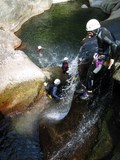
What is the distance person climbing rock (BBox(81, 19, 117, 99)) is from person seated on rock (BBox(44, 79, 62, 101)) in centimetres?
335

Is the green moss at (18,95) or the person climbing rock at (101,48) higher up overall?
the person climbing rock at (101,48)

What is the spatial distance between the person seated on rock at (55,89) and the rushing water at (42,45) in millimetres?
1135

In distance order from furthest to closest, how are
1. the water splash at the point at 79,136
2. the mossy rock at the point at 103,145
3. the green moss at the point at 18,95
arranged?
the green moss at the point at 18,95 < the water splash at the point at 79,136 < the mossy rock at the point at 103,145

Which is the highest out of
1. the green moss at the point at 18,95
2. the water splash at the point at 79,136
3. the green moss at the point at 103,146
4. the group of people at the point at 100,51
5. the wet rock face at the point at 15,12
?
the group of people at the point at 100,51

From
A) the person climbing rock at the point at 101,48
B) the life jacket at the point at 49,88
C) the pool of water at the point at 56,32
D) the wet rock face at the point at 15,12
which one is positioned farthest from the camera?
the wet rock face at the point at 15,12

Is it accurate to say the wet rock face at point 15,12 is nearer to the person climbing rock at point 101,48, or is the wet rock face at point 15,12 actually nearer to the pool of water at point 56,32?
the pool of water at point 56,32

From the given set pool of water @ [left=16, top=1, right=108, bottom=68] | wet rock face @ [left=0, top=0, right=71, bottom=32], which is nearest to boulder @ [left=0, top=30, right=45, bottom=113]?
pool of water @ [left=16, top=1, right=108, bottom=68]

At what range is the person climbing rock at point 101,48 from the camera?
37.6 feet

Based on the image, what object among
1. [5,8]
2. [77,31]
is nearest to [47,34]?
[77,31]

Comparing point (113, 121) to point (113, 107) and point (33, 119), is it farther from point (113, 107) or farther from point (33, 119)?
point (33, 119)

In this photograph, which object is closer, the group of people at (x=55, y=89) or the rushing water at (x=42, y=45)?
the rushing water at (x=42, y=45)

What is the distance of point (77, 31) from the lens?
2516 centimetres

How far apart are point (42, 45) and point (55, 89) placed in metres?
8.06

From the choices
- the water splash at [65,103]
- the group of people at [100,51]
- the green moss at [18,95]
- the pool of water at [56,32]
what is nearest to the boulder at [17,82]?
the green moss at [18,95]
